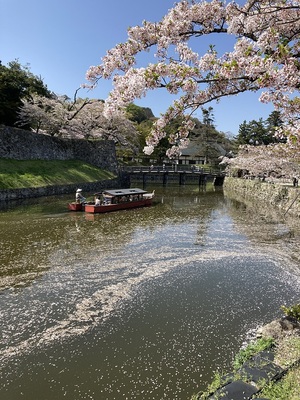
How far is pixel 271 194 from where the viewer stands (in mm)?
30422

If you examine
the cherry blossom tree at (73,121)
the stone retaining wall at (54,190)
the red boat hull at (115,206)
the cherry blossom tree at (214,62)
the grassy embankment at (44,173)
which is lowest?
the red boat hull at (115,206)

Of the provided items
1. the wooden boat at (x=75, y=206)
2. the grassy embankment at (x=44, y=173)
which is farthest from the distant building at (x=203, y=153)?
the wooden boat at (x=75, y=206)

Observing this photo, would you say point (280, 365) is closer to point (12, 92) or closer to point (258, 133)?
point (12, 92)

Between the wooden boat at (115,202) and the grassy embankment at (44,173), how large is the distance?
25.4 ft

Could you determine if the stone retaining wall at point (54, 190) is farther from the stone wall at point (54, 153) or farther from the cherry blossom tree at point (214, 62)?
the cherry blossom tree at point (214, 62)

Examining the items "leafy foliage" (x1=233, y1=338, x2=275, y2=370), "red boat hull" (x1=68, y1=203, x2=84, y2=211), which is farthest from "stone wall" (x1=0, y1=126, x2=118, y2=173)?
"leafy foliage" (x1=233, y1=338, x2=275, y2=370)

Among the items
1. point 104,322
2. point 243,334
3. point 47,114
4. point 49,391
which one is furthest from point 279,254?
point 47,114

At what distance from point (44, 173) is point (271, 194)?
23.6 m

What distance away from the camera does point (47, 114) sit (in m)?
36.9

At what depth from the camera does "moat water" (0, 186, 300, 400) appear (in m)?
5.82

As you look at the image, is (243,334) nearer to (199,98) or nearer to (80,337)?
(80,337)

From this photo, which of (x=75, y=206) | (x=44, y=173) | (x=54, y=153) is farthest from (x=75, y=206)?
(x=54, y=153)

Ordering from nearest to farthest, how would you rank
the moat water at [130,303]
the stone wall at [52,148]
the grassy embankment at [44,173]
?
the moat water at [130,303], the grassy embankment at [44,173], the stone wall at [52,148]

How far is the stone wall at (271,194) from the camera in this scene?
24453mm
